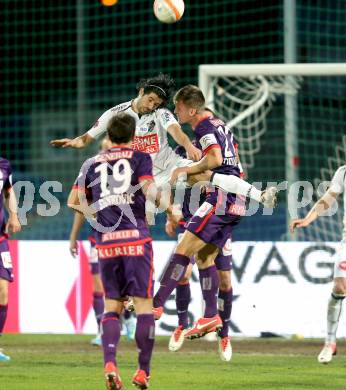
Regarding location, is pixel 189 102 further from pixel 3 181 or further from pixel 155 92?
pixel 3 181

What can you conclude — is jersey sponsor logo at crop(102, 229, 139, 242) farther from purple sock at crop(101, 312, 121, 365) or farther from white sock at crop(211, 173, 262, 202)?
white sock at crop(211, 173, 262, 202)

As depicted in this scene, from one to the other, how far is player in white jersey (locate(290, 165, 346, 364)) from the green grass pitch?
0.20 metres

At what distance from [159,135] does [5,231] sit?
1.89 metres

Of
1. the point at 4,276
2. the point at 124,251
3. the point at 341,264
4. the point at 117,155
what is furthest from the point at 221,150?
the point at 124,251

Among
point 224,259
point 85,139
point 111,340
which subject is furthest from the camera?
point 224,259

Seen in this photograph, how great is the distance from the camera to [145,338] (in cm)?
866

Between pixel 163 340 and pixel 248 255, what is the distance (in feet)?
5.11

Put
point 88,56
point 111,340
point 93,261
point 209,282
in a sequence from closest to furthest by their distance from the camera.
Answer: point 111,340
point 209,282
point 93,261
point 88,56

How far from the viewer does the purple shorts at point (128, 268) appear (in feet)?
28.3

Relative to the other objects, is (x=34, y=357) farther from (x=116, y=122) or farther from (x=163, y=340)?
(x=116, y=122)

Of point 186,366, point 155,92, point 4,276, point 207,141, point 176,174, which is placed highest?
point 155,92

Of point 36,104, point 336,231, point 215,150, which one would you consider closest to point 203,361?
point 215,150

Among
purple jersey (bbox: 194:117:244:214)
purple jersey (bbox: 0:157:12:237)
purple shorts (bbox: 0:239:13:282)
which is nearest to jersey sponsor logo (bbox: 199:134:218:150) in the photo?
purple jersey (bbox: 194:117:244:214)

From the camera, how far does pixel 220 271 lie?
1180 centimetres
